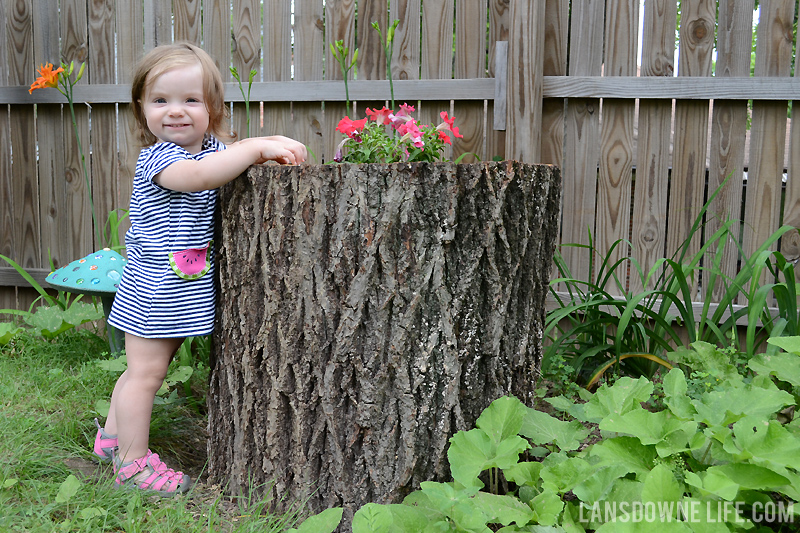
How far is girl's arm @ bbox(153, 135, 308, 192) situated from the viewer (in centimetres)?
150

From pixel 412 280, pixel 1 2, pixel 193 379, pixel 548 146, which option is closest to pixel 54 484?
pixel 193 379

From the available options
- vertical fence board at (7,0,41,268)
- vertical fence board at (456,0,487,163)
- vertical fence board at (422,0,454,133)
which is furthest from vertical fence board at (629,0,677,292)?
vertical fence board at (7,0,41,268)

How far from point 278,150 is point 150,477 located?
0.96 metres

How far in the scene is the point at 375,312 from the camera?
1.38m

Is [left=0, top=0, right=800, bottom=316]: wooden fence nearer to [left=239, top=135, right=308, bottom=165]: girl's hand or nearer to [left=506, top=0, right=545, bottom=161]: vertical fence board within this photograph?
[left=506, top=0, right=545, bottom=161]: vertical fence board

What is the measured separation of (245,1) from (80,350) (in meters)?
1.97

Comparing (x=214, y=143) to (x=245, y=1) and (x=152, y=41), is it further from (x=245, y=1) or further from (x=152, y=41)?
(x=152, y=41)

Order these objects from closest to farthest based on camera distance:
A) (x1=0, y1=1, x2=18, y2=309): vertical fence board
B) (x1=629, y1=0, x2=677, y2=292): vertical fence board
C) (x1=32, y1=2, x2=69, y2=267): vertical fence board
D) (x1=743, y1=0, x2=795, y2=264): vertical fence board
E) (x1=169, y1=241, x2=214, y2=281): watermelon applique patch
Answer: (x1=169, y1=241, x2=214, y2=281): watermelon applique patch
(x1=743, y1=0, x2=795, y2=264): vertical fence board
(x1=629, y1=0, x2=677, y2=292): vertical fence board
(x1=32, y1=2, x2=69, y2=267): vertical fence board
(x1=0, y1=1, x2=18, y2=309): vertical fence board

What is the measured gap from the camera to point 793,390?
5.94 feet

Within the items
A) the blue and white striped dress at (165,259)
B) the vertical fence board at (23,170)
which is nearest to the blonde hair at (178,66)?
the blue and white striped dress at (165,259)

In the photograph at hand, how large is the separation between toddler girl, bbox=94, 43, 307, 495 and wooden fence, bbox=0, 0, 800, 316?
149 centimetres

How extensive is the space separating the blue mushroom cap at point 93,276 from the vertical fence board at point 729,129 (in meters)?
2.62

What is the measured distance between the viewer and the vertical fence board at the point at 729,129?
8.98 ft

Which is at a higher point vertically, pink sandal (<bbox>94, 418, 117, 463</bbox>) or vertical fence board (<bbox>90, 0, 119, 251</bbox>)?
vertical fence board (<bbox>90, 0, 119, 251</bbox>)
